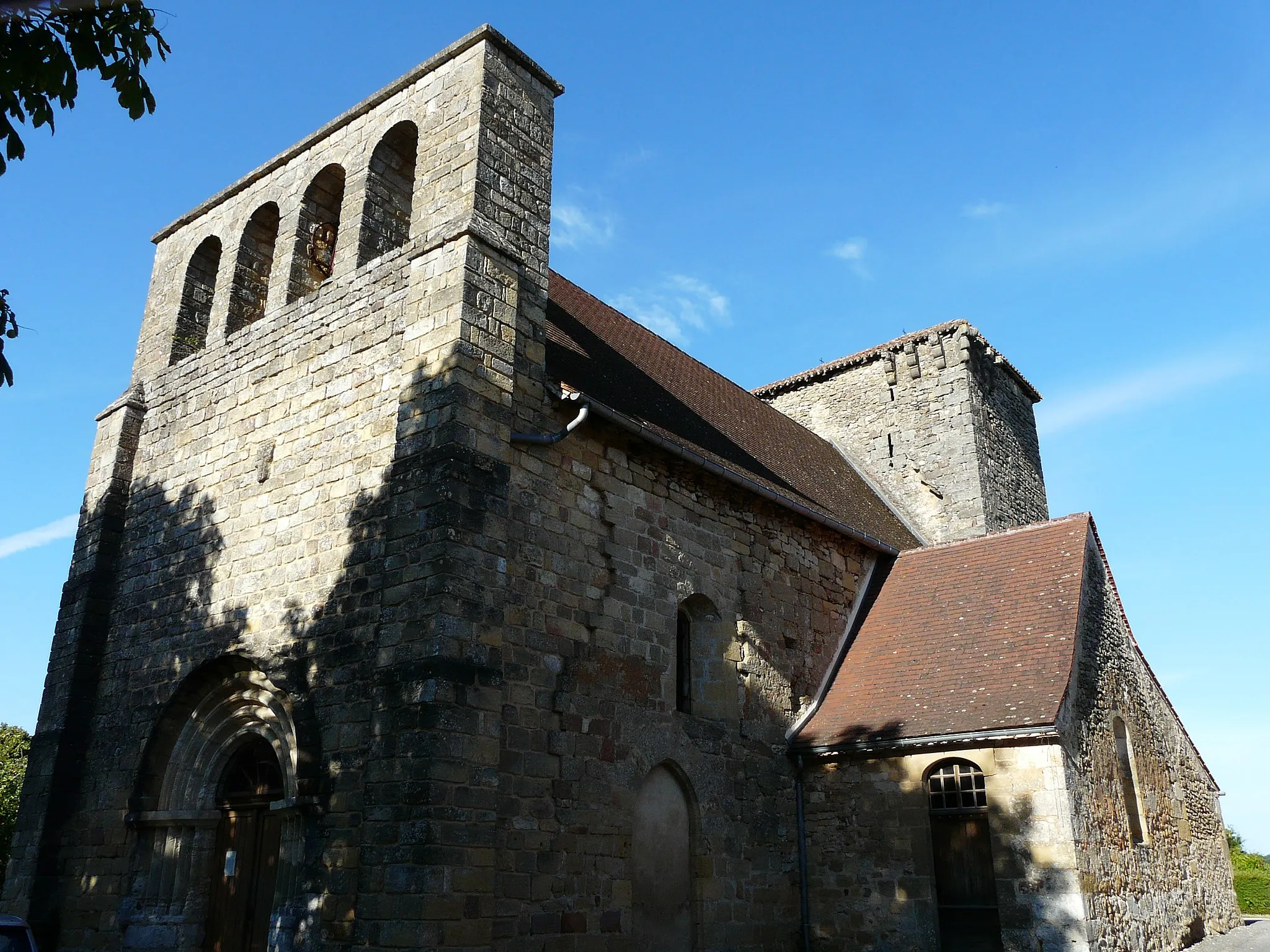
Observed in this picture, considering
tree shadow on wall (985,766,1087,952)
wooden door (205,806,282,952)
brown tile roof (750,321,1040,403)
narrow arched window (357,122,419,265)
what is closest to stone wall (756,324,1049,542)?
brown tile roof (750,321,1040,403)

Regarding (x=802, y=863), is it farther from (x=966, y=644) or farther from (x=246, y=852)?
(x=246, y=852)

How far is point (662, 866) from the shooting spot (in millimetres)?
9242

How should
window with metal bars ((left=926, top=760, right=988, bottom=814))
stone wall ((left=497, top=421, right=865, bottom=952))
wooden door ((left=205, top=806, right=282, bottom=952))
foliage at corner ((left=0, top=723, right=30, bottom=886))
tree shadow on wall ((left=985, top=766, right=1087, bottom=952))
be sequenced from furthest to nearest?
foliage at corner ((left=0, top=723, right=30, bottom=886))
window with metal bars ((left=926, top=760, right=988, bottom=814))
tree shadow on wall ((left=985, top=766, right=1087, bottom=952))
wooden door ((left=205, top=806, right=282, bottom=952))
stone wall ((left=497, top=421, right=865, bottom=952))

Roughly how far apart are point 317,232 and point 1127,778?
422 inches

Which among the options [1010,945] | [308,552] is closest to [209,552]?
[308,552]

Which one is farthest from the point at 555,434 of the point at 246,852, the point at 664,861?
the point at 246,852

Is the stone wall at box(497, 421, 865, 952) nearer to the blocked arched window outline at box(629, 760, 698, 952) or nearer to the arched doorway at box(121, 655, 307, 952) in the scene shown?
the blocked arched window outline at box(629, 760, 698, 952)

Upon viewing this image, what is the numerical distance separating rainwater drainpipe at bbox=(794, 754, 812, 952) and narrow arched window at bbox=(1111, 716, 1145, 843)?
11.3ft

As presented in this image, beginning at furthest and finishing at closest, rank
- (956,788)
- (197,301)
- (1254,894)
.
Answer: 1. (1254,894)
2. (197,301)
3. (956,788)

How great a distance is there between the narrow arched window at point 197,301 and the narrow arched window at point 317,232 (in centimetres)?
157

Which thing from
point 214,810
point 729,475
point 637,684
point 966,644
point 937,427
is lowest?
point 214,810

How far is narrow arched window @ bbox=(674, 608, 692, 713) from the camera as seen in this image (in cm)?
1026

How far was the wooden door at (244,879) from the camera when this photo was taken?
853 centimetres

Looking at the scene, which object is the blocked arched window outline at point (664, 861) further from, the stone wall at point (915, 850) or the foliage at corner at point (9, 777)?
the foliage at corner at point (9, 777)
